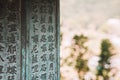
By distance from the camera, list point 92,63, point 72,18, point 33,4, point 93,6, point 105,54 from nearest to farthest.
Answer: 1. point 33,4
2. point 105,54
3. point 92,63
4. point 72,18
5. point 93,6

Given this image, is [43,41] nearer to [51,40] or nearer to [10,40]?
[51,40]

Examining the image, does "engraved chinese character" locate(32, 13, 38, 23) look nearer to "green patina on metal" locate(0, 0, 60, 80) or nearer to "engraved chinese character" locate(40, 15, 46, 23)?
"green patina on metal" locate(0, 0, 60, 80)

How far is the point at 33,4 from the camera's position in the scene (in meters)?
4.02

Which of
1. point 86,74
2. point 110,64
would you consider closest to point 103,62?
point 110,64

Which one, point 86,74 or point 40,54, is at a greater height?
point 40,54

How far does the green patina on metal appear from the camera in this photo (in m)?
3.72

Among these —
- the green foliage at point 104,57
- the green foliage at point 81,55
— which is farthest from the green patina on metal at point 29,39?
the green foliage at point 104,57

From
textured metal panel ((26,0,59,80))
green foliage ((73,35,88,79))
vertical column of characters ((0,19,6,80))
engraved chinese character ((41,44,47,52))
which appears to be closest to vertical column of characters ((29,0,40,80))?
textured metal panel ((26,0,59,80))

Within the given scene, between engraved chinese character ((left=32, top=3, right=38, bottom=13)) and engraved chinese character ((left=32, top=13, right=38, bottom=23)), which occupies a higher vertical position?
engraved chinese character ((left=32, top=3, right=38, bottom=13))

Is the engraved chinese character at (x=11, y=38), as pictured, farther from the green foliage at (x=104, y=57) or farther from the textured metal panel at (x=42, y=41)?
the green foliage at (x=104, y=57)

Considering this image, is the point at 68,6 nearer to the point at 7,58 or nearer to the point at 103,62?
the point at 103,62

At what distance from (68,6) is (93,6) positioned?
348cm

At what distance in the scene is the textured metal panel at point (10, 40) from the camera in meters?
3.68

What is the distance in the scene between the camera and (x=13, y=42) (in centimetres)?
379
